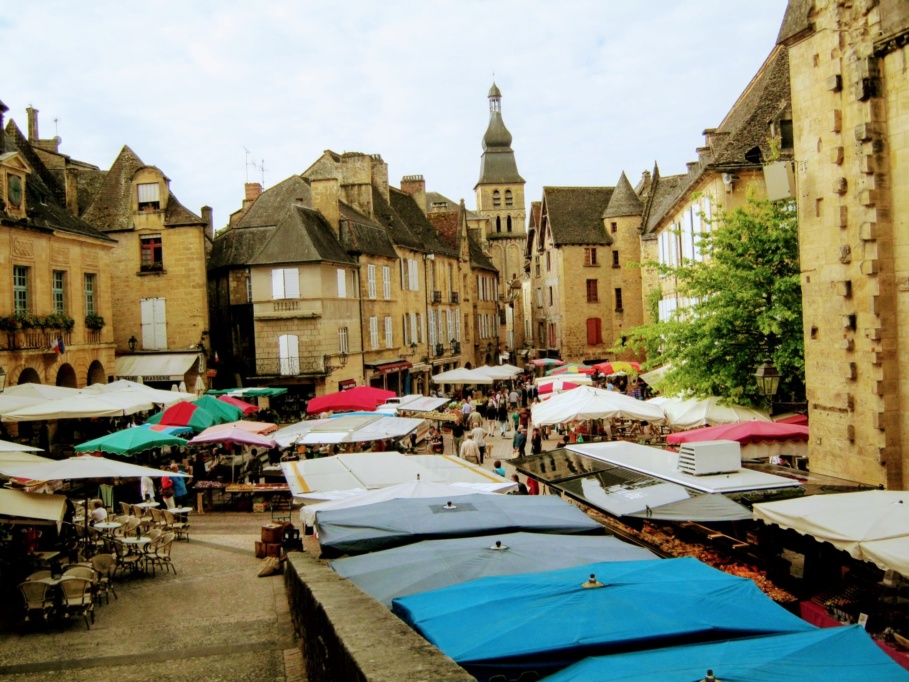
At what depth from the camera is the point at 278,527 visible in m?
13.0

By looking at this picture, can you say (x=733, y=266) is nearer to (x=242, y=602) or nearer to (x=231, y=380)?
(x=242, y=602)

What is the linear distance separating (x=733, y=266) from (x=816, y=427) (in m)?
5.22

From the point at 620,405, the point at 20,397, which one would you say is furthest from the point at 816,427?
the point at 20,397

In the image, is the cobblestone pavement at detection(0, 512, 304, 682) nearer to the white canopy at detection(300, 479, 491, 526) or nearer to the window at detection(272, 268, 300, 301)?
the white canopy at detection(300, 479, 491, 526)

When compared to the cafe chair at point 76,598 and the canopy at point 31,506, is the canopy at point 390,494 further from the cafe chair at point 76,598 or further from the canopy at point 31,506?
the canopy at point 31,506

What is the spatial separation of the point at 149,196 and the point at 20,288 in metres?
9.93

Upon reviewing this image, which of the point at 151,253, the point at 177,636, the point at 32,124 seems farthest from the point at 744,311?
the point at 32,124

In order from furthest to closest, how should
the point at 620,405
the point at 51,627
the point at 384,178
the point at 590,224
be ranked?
the point at 590,224 → the point at 384,178 → the point at 620,405 → the point at 51,627

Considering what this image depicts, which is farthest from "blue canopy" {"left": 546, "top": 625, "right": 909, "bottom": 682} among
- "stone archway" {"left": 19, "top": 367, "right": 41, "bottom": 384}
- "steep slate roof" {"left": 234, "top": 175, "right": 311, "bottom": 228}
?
"steep slate roof" {"left": 234, "top": 175, "right": 311, "bottom": 228}

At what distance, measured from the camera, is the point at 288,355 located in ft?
110

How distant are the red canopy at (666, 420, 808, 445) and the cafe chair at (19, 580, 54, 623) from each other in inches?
356

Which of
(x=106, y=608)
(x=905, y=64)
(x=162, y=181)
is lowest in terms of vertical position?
(x=106, y=608)

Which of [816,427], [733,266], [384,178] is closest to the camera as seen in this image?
[816,427]

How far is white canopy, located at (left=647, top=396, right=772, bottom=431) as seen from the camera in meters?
16.2
